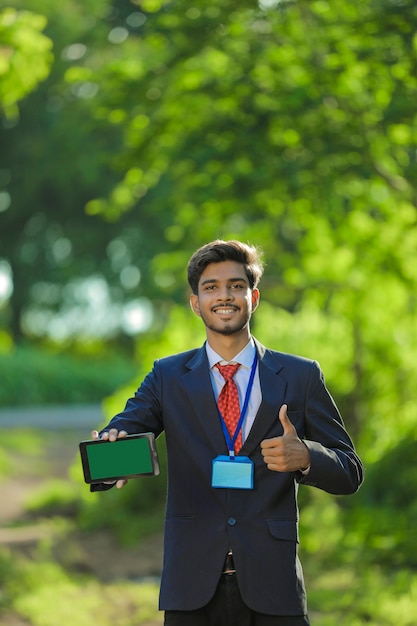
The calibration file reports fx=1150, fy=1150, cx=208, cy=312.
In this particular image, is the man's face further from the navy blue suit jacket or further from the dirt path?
the dirt path

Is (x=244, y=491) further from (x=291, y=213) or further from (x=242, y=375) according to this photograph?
(x=291, y=213)

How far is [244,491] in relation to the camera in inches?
129

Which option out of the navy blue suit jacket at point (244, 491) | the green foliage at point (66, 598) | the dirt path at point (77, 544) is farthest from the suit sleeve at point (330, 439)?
the dirt path at point (77, 544)

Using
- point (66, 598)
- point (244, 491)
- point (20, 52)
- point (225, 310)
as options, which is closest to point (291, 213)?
point (20, 52)

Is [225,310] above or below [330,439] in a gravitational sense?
above

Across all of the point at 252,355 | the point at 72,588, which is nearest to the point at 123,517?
the point at 72,588

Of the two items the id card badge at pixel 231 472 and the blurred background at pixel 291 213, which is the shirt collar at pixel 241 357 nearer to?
the id card badge at pixel 231 472

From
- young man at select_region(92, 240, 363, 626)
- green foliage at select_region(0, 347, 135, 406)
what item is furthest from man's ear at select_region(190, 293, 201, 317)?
green foliage at select_region(0, 347, 135, 406)

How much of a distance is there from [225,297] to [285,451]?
0.51 m

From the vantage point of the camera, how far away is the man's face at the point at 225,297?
3.32 m

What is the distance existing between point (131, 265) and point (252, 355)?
31.8m

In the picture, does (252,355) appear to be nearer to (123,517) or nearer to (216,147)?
(216,147)

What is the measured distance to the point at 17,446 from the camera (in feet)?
68.0

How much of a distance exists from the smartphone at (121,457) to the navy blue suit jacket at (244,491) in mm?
89
